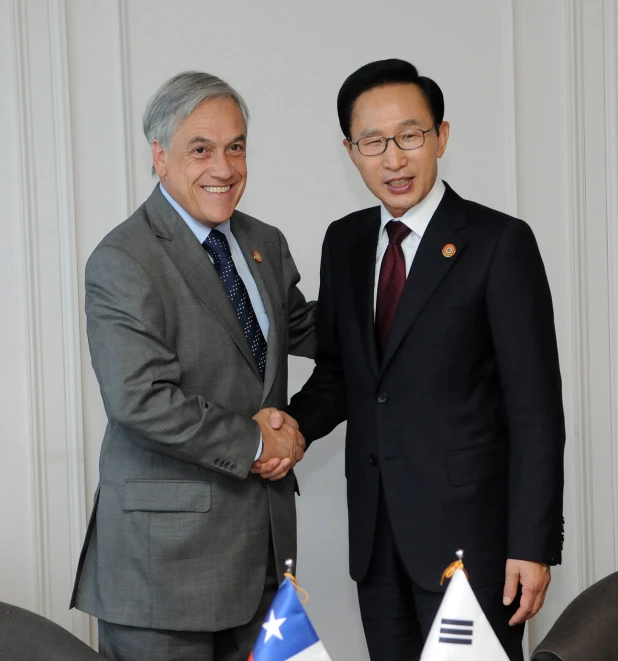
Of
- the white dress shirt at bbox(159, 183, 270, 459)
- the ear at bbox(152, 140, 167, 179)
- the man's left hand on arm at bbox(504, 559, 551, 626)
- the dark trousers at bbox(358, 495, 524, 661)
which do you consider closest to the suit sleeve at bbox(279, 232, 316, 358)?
the white dress shirt at bbox(159, 183, 270, 459)

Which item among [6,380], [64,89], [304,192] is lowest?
[6,380]

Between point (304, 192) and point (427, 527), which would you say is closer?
point (427, 527)

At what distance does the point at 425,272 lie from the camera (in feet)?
7.13

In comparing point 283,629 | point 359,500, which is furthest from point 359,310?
point 283,629

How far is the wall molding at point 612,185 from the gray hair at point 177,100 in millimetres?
1681

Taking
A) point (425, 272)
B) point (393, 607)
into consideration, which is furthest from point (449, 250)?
point (393, 607)

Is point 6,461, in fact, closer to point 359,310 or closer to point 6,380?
point 6,380

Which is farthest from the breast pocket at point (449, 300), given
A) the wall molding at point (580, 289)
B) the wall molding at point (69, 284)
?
the wall molding at point (580, 289)

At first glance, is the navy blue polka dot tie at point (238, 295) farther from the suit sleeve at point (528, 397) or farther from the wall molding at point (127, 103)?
the wall molding at point (127, 103)

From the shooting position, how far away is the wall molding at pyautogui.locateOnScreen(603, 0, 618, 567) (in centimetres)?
338

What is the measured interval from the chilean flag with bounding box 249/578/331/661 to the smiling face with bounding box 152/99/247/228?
1.12 meters

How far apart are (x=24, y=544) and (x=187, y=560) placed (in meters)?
1.06

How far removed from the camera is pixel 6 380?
116 inches

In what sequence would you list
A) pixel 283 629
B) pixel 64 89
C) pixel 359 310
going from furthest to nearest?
pixel 64 89 < pixel 359 310 < pixel 283 629
